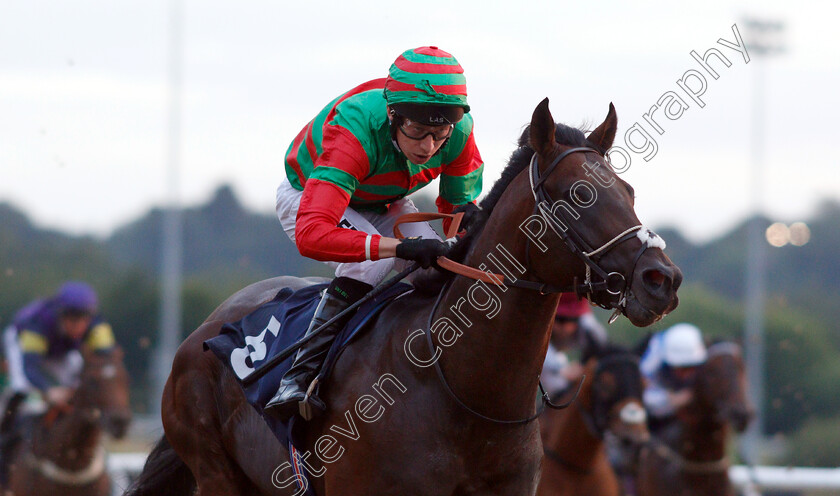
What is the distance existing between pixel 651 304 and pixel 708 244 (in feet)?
99.9

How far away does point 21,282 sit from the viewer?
29.8 metres

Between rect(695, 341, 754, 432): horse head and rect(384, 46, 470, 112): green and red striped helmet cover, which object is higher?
rect(384, 46, 470, 112): green and red striped helmet cover

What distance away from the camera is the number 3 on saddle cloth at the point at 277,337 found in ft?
12.6

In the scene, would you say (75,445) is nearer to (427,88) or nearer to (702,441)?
(702,441)

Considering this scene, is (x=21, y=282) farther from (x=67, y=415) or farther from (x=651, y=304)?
(x=651, y=304)

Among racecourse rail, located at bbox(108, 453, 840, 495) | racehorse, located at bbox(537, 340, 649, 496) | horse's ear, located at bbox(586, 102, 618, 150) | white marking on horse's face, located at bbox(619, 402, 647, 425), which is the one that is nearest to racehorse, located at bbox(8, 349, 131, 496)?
racecourse rail, located at bbox(108, 453, 840, 495)

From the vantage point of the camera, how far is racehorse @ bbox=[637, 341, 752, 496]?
7680 millimetres

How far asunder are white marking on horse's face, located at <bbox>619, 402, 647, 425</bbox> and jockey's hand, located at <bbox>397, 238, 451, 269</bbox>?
411cm

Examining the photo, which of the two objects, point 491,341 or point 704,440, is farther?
point 704,440

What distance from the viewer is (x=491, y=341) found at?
3.41 meters

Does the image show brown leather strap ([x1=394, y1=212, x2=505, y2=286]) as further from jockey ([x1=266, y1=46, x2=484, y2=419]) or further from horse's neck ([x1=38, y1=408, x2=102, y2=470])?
horse's neck ([x1=38, y1=408, x2=102, y2=470])

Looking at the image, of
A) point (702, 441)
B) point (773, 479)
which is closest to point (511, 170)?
point (702, 441)

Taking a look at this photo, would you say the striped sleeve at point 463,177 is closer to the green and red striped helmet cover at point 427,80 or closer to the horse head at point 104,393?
the green and red striped helmet cover at point 427,80

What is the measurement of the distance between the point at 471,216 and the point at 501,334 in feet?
1.68
